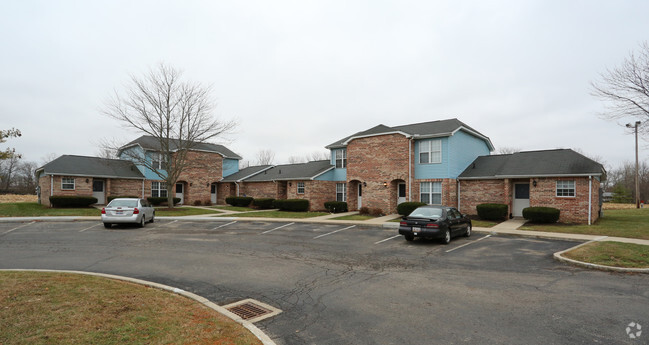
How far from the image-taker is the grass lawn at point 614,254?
945 cm

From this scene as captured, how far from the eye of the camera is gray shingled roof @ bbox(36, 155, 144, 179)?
2877 centimetres

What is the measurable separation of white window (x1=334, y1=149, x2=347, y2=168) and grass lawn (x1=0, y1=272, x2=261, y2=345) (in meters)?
23.8

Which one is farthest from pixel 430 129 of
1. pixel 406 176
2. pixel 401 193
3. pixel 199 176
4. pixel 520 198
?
pixel 199 176

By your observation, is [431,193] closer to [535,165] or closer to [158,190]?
[535,165]

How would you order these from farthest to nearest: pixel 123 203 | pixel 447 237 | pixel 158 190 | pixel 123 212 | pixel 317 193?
pixel 158 190
pixel 317 193
pixel 123 203
pixel 123 212
pixel 447 237

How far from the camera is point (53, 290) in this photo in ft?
20.0

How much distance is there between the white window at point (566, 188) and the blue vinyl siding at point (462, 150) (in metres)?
5.82

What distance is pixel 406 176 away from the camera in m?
23.8

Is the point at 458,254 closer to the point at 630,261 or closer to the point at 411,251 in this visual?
the point at 411,251

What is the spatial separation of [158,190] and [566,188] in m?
34.4

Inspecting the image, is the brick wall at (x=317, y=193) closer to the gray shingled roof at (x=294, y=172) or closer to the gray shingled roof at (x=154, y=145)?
the gray shingled roof at (x=294, y=172)

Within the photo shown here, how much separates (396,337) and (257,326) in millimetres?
2074

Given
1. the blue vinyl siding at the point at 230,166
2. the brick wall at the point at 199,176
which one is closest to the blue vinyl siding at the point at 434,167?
the brick wall at the point at 199,176

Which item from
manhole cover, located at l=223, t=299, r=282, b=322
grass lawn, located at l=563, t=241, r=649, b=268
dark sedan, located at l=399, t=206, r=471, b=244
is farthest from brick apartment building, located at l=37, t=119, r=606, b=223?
manhole cover, located at l=223, t=299, r=282, b=322
